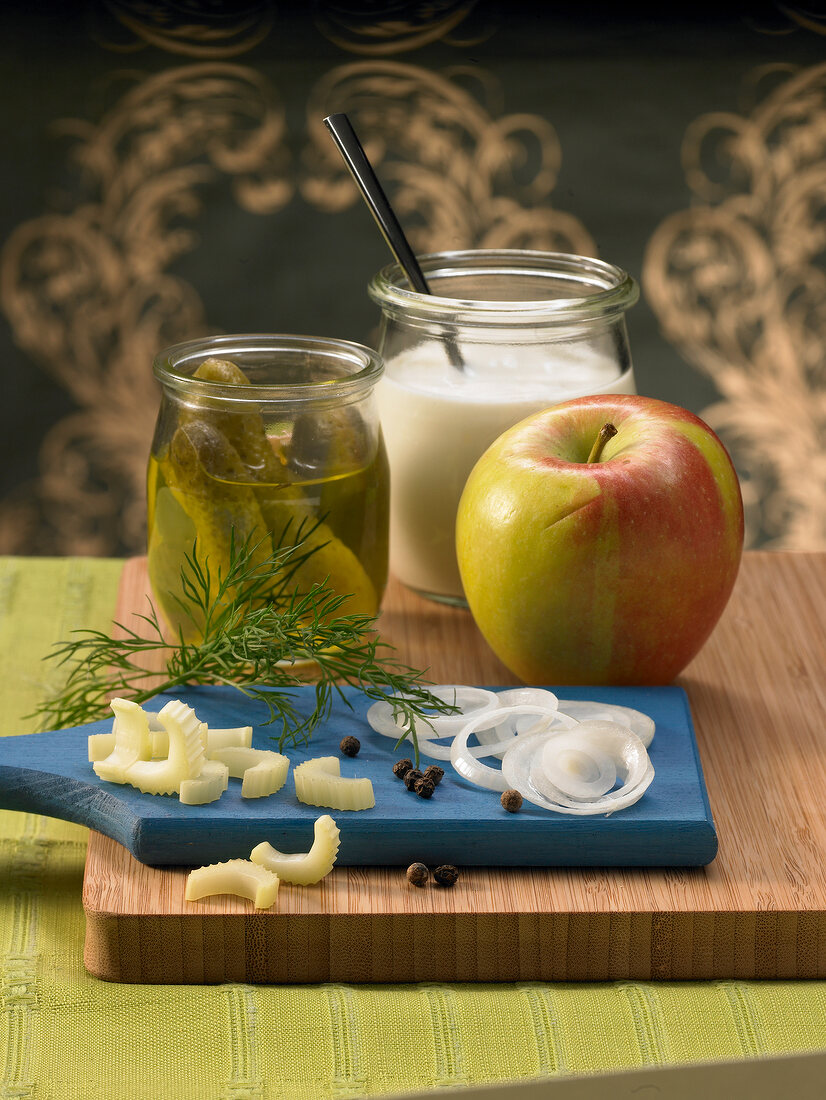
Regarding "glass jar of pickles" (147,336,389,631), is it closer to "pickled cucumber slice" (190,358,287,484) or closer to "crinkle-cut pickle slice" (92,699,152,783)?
"pickled cucumber slice" (190,358,287,484)

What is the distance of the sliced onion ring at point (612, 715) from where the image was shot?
0.78 meters

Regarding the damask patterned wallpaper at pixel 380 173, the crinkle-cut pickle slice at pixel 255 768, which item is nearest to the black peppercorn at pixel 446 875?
the crinkle-cut pickle slice at pixel 255 768

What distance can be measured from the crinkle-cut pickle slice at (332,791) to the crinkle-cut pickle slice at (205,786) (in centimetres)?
4

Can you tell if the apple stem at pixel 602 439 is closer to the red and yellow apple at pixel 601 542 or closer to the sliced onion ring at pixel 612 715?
the red and yellow apple at pixel 601 542

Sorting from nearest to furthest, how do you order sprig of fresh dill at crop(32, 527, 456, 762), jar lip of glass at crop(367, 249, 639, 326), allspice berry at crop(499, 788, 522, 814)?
allspice berry at crop(499, 788, 522, 814)
sprig of fresh dill at crop(32, 527, 456, 762)
jar lip of glass at crop(367, 249, 639, 326)

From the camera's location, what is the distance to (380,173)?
1853 mm

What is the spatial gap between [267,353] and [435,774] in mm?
391

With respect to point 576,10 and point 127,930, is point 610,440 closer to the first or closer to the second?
point 127,930

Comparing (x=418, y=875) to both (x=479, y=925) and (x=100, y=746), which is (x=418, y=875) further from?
(x=100, y=746)

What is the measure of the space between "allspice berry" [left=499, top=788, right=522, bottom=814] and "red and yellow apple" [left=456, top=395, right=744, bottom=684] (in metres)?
0.18

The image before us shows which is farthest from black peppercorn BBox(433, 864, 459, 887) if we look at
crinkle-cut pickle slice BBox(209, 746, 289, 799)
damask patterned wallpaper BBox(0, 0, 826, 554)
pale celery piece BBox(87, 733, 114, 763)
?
damask patterned wallpaper BBox(0, 0, 826, 554)

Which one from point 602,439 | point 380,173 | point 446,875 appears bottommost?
point 380,173

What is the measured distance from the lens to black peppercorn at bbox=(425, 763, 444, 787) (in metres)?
0.72

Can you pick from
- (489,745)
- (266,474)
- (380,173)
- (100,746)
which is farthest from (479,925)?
(380,173)
